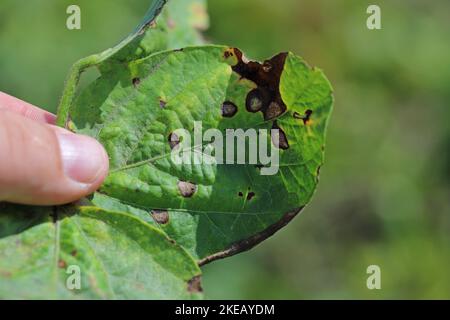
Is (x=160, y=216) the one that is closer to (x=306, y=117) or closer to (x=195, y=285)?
(x=195, y=285)

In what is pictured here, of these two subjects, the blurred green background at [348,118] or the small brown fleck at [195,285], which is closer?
the small brown fleck at [195,285]

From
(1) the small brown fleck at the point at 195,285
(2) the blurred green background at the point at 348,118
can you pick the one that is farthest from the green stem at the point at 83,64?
(2) the blurred green background at the point at 348,118

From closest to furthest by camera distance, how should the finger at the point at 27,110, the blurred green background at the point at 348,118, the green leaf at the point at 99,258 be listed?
1. the green leaf at the point at 99,258
2. the finger at the point at 27,110
3. the blurred green background at the point at 348,118

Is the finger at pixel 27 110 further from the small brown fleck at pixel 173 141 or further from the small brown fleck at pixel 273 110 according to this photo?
the small brown fleck at pixel 273 110

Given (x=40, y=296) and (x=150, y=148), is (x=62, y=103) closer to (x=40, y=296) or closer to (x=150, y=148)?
(x=150, y=148)

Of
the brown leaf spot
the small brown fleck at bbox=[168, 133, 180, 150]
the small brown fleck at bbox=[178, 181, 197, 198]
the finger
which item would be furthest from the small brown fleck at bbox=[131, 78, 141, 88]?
the finger

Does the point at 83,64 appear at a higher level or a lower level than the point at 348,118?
lower

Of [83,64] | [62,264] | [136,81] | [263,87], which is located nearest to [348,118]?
[263,87]
